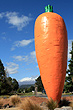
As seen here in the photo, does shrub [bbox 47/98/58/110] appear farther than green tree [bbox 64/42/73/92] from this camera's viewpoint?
No

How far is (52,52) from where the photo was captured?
284 inches

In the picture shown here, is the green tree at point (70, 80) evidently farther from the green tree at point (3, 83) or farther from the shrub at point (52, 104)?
the shrub at point (52, 104)

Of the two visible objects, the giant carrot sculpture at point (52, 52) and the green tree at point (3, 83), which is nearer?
the giant carrot sculpture at point (52, 52)

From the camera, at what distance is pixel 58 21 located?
25.0 feet

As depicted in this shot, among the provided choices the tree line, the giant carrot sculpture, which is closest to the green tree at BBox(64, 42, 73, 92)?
the tree line

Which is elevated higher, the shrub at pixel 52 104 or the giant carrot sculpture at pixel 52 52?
the giant carrot sculpture at pixel 52 52

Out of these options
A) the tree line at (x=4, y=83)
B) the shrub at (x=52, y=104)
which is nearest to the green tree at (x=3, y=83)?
the tree line at (x=4, y=83)

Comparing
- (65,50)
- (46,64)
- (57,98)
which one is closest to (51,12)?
(65,50)

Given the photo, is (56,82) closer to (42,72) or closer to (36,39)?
(42,72)

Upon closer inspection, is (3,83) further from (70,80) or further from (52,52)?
(52,52)

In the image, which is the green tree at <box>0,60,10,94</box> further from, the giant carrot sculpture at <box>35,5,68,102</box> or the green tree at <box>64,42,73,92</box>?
the giant carrot sculpture at <box>35,5,68,102</box>

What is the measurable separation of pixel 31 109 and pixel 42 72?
195 cm

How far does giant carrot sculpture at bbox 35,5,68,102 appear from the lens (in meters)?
7.19

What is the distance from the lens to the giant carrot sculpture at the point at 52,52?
23.6 feet
